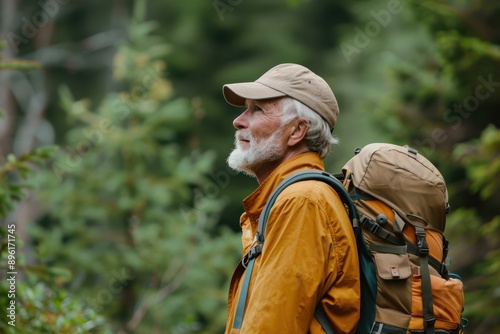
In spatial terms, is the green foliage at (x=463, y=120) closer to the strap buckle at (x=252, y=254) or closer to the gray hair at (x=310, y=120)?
the gray hair at (x=310, y=120)

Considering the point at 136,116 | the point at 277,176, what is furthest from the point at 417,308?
the point at 136,116

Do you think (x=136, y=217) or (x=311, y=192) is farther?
(x=136, y=217)

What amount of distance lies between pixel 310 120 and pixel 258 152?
0.24 meters

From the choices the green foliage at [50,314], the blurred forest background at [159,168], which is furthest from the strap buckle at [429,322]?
the green foliage at [50,314]

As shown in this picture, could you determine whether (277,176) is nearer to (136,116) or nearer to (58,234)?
(136,116)

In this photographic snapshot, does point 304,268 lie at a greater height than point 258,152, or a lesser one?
lesser

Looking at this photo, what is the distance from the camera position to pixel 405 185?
9.41 feet

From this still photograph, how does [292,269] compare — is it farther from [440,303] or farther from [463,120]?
[463,120]

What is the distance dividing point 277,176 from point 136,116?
745cm

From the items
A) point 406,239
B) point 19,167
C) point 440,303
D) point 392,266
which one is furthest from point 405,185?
point 19,167

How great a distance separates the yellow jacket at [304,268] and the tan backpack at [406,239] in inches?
3.8

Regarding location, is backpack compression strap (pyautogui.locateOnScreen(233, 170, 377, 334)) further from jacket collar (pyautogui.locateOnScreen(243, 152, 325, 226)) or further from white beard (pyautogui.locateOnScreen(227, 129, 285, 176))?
white beard (pyautogui.locateOnScreen(227, 129, 285, 176))

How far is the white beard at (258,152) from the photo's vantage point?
3137mm

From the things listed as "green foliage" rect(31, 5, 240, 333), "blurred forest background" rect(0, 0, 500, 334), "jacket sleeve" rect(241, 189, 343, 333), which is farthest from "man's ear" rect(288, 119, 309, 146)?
"green foliage" rect(31, 5, 240, 333)
